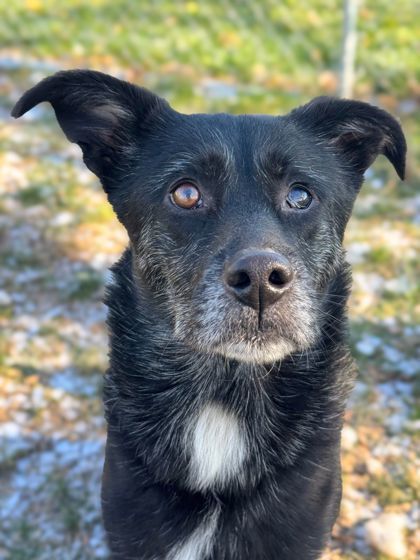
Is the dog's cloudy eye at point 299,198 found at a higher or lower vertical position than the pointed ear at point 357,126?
lower

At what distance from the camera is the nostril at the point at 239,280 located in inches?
81.1

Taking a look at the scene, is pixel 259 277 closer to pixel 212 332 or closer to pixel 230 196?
pixel 212 332

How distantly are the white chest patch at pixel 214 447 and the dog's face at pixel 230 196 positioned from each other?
0.34 meters

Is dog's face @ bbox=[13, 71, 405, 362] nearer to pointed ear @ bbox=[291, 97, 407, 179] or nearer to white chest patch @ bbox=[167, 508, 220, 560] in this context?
pointed ear @ bbox=[291, 97, 407, 179]

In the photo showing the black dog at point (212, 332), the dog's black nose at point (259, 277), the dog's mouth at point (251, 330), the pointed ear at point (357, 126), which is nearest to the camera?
the dog's black nose at point (259, 277)

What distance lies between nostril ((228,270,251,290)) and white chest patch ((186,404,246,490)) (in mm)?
668

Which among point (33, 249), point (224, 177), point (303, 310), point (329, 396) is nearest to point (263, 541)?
point (329, 396)

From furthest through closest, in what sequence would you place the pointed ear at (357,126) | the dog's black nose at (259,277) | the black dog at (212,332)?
1. the pointed ear at (357,126)
2. the black dog at (212,332)
3. the dog's black nose at (259,277)

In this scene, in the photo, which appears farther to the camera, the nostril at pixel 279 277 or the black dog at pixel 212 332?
the black dog at pixel 212 332

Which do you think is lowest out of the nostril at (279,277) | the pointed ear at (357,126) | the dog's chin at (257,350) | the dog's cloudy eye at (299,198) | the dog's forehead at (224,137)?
the dog's chin at (257,350)

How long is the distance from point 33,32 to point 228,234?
5.64 metres

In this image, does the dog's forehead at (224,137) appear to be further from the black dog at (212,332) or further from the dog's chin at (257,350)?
the dog's chin at (257,350)

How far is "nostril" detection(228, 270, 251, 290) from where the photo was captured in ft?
6.76

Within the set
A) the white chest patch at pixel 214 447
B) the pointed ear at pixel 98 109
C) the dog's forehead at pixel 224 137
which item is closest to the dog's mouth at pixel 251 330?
the white chest patch at pixel 214 447
